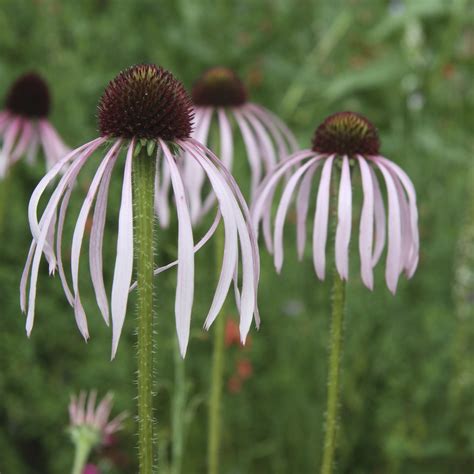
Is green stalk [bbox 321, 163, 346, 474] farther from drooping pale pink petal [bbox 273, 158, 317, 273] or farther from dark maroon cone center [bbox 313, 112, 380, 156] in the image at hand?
dark maroon cone center [bbox 313, 112, 380, 156]

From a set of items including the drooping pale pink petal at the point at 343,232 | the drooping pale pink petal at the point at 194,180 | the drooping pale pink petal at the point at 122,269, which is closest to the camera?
the drooping pale pink petal at the point at 122,269

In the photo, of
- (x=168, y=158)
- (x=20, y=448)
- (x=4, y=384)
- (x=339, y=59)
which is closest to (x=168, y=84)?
(x=168, y=158)

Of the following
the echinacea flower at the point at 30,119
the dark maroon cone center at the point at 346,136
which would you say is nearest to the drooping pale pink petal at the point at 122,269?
the dark maroon cone center at the point at 346,136

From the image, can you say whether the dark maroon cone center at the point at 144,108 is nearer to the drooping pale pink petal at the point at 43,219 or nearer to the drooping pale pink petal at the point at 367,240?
the drooping pale pink petal at the point at 43,219

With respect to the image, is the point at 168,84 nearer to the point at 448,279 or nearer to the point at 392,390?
the point at 392,390

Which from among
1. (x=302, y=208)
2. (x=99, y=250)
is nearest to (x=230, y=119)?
(x=302, y=208)

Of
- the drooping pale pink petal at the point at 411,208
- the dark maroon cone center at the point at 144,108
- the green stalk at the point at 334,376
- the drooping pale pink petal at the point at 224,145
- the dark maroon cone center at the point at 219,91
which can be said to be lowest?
the green stalk at the point at 334,376
